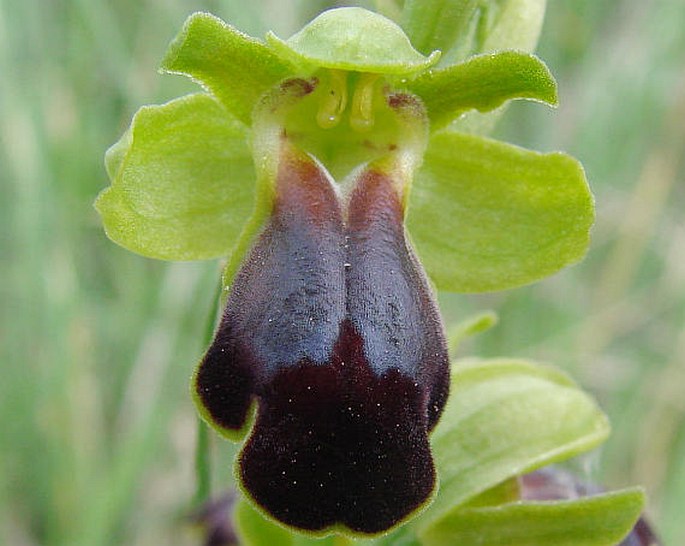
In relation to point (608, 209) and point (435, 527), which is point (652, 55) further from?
point (435, 527)

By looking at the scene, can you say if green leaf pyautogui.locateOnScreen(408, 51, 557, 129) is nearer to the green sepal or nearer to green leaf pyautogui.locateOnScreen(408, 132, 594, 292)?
green leaf pyautogui.locateOnScreen(408, 132, 594, 292)

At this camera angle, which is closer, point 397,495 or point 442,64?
point 397,495

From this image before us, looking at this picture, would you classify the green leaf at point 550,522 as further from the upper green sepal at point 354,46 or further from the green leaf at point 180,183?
the upper green sepal at point 354,46

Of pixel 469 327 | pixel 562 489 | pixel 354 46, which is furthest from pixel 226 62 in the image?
pixel 562 489

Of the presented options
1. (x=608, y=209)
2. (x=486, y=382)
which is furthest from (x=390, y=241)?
(x=608, y=209)

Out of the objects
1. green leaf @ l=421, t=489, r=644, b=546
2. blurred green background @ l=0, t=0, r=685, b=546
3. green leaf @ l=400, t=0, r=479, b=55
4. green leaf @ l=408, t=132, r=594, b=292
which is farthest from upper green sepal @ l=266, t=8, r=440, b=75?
blurred green background @ l=0, t=0, r=685, b=546

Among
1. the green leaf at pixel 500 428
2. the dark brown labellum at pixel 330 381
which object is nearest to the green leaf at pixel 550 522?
the green leaf at pixel 500 428
